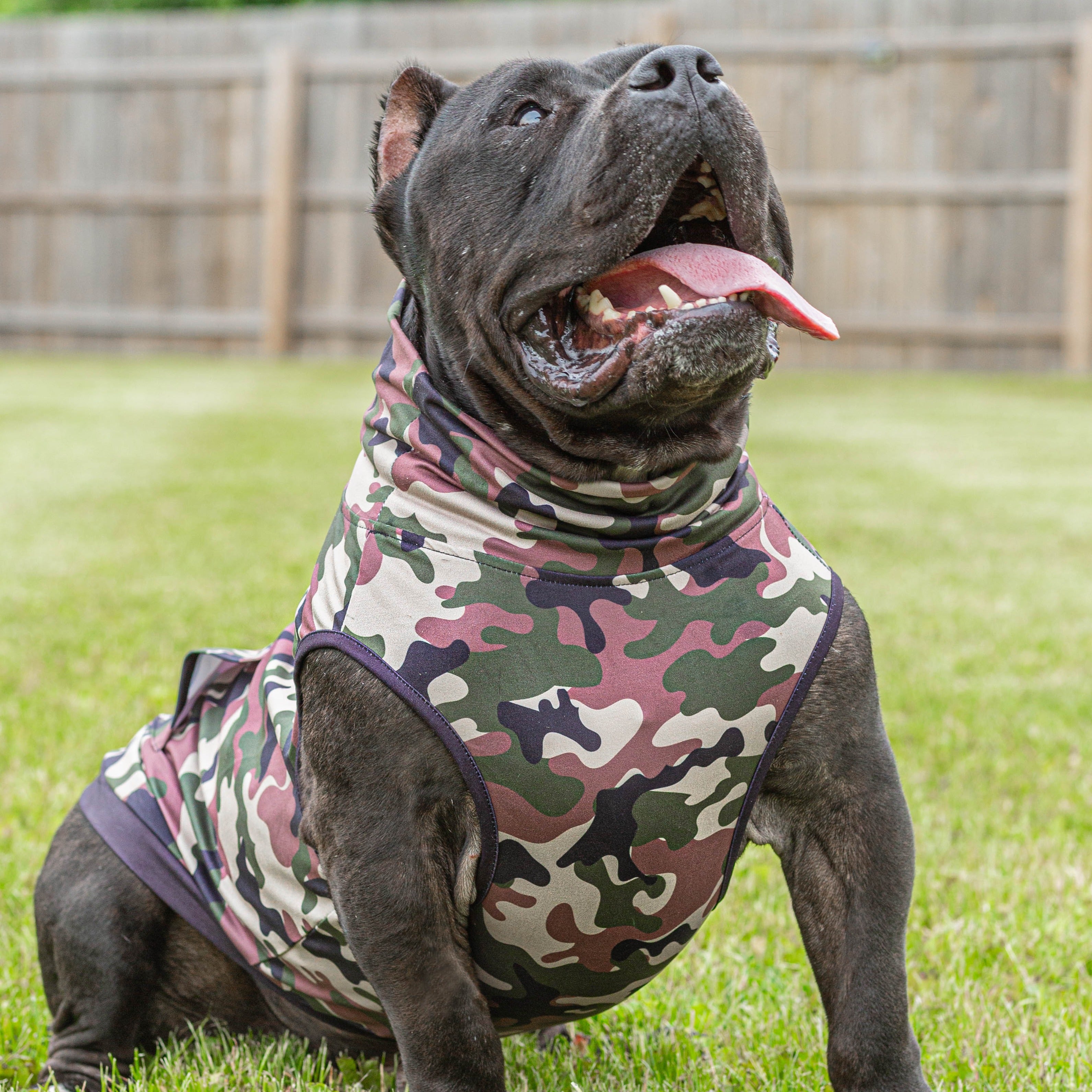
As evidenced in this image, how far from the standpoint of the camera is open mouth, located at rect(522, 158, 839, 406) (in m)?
1.89

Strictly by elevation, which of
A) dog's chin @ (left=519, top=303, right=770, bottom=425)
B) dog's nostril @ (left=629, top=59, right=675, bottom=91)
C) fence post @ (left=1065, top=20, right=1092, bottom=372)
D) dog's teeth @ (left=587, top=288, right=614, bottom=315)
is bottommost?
dog's chin @ (left=519, top=303, right=770, bottom=425)

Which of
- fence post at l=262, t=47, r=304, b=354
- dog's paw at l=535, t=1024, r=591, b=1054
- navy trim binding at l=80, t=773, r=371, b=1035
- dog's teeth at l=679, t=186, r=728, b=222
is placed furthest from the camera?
fence post at l=262, t=47, r=304, b=354

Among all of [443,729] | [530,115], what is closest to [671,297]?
[530,115]

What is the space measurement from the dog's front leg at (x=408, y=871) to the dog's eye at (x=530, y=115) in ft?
2.82

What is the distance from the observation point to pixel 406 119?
2.20m

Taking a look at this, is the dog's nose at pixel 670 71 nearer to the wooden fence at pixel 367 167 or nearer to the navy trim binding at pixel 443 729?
the navy trim binding at pixel 443 729

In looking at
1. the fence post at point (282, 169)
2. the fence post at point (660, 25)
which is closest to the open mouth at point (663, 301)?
the fence post at point (660, 25)

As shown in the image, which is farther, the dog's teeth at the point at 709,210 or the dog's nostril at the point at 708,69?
the dog's teeth at the point at 709,210

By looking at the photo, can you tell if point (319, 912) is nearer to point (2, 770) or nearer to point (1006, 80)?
point (2, 770)

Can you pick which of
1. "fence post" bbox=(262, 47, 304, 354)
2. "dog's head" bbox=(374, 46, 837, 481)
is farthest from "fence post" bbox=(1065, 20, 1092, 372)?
"dog's head" bbox=(374, 46, 837, 481)

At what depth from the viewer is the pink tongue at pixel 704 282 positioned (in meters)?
1.90

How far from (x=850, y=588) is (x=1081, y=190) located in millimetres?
8518

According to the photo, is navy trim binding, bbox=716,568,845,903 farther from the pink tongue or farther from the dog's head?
the pink tongue

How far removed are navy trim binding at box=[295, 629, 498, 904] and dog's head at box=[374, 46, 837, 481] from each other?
0.36 metres
